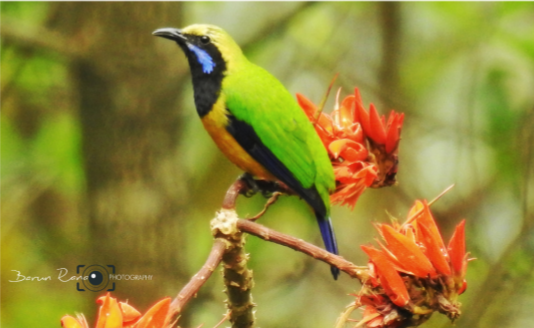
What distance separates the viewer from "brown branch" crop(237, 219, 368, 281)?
0.60 m

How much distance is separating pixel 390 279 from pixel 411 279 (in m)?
0.03

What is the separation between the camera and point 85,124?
4.32 ft

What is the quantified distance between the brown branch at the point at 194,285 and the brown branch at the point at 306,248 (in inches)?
1.6

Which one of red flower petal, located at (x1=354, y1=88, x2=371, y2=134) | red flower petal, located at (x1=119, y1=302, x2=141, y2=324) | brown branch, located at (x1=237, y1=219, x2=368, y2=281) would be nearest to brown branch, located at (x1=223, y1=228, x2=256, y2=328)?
brown branch, located at (x1=237, y1=219, x2=368, y2=281)

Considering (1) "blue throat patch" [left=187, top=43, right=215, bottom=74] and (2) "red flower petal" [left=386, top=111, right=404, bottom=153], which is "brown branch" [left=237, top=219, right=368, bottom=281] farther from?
(1) "blue throat patch" [left=187, top=43, right=215, bottom=74]

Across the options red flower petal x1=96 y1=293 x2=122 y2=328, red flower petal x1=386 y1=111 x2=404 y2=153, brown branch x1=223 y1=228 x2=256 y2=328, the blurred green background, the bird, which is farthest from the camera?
the blurred green background

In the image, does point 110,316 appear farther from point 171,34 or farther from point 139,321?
point 171,34

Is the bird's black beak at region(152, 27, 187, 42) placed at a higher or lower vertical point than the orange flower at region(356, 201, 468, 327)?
higher

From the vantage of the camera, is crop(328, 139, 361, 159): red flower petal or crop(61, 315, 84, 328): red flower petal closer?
crop(61, 315, 84, 328): red flower petal

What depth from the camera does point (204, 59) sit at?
3.38 ft

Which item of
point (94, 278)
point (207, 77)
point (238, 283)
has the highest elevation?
point (207, 77)

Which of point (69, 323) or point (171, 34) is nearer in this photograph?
point (69, 323)

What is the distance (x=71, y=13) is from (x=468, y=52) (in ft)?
3.14

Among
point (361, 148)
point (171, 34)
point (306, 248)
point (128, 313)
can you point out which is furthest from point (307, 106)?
point (128, 313)
